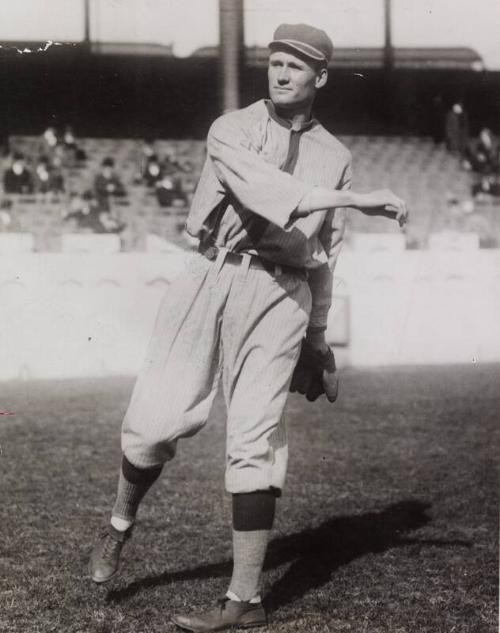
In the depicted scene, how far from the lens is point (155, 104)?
18.5 m

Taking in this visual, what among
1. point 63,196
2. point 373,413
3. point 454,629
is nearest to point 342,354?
point 373,413

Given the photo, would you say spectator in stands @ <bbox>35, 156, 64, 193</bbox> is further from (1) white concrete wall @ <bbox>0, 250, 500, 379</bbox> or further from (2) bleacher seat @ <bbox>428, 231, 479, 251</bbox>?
(2) bleacher seat @ <bbox>428, 231, 479, 251</bbox>

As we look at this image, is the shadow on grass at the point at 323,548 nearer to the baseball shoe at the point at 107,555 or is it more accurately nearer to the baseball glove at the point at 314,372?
the baseball shoe at the point at 107,555

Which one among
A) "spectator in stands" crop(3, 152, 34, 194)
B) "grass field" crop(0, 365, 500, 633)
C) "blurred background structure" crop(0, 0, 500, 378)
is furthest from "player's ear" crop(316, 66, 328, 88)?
"spectator in stands" crop(3, 152, 34, 194)

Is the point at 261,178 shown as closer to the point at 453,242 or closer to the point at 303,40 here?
the point at 303,40

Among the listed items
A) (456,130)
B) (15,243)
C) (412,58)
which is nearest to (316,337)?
(15,243)

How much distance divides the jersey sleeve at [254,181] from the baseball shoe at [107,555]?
1.19m

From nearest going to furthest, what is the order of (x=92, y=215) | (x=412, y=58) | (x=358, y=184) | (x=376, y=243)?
(x=376, y=243)
(x=92, y=215)
(x=358, y=184)
(x=412, y=58)

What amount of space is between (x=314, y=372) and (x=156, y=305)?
7.95m

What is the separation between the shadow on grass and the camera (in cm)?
343

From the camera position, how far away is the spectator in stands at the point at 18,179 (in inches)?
569

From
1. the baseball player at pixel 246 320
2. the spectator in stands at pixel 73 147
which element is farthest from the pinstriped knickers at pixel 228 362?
the spectator in stands at pixel 73 147

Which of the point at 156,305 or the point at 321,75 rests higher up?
the point at 321,75

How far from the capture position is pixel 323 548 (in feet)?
12.9
